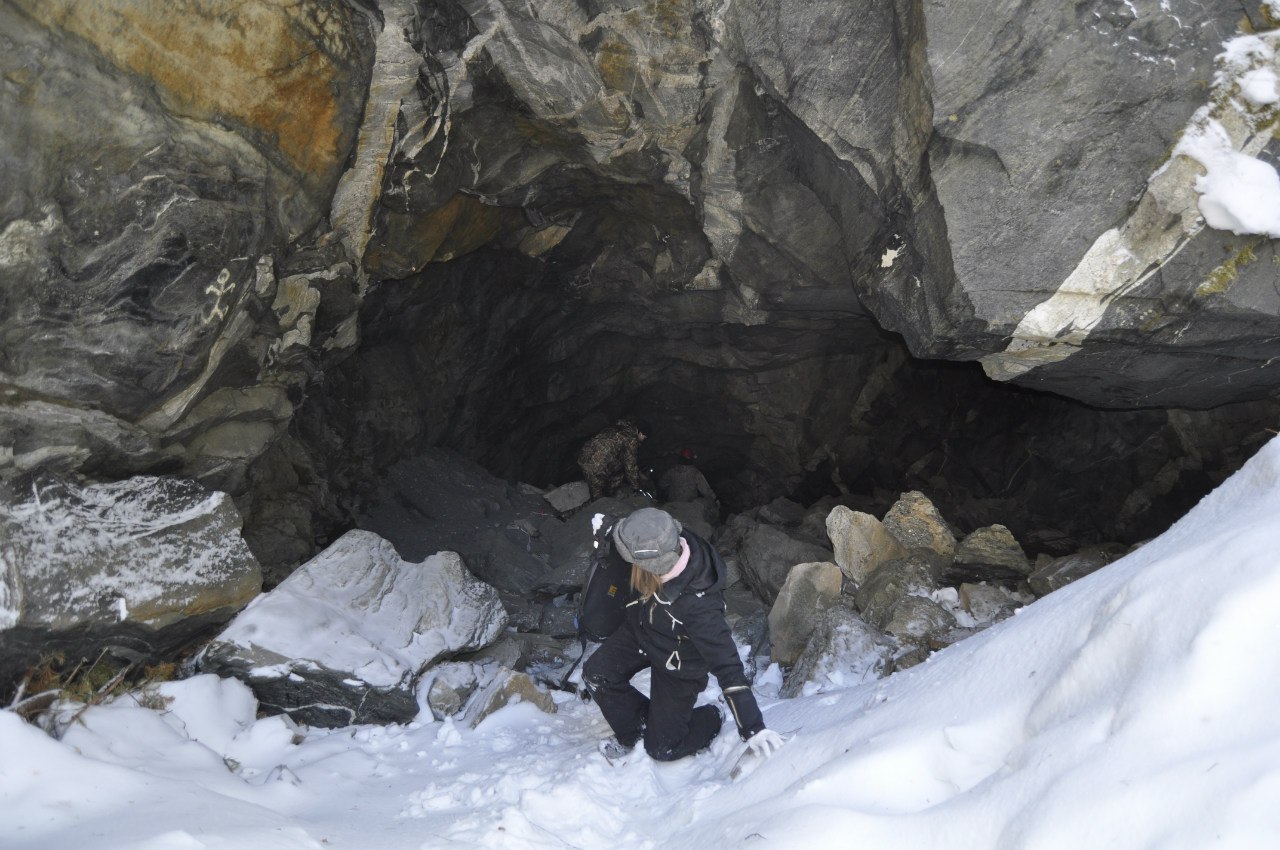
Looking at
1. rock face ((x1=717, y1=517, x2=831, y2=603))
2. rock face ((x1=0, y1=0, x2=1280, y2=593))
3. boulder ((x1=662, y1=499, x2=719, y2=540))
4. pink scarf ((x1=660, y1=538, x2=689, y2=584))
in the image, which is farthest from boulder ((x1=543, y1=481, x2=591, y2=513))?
pink scarf ((x1=660, y1=538, x2=689, y2=584))

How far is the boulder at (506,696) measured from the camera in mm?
4828

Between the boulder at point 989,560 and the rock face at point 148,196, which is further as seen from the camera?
the boulder at point 989,560

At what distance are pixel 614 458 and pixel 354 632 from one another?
6.52 m

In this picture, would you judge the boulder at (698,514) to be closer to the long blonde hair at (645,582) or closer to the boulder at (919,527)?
the boulder at (919,527)

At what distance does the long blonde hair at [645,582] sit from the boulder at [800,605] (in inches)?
88.6

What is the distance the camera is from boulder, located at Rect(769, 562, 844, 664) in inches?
227

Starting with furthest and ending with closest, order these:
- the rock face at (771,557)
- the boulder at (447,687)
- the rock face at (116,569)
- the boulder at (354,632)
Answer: the rock face at (771,557)
the boulder at (447,687)
the boulder at (354,632)
the rock face at (116,569)

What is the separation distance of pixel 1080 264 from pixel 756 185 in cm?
265

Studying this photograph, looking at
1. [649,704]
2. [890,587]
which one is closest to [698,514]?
[890,587]

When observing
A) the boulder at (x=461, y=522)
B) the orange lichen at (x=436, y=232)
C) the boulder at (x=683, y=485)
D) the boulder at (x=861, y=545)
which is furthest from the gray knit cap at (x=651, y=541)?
the boulder at (x=683, y=485)

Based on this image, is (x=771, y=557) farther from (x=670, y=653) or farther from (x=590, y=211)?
(x=670, y=653)

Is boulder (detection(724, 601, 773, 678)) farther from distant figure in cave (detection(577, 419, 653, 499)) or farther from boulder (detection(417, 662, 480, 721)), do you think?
distant figure in cave (detection(577, 419, 653, 499))

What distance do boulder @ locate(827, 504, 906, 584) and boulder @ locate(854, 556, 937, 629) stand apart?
0.23 metres

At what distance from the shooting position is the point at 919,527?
6.82 m
